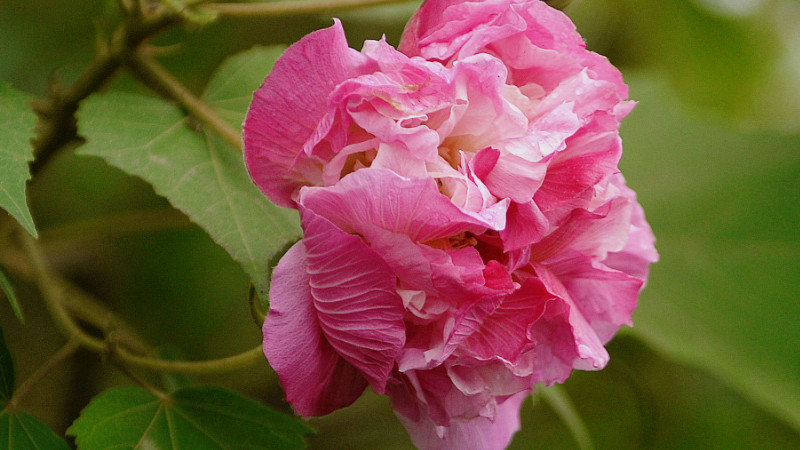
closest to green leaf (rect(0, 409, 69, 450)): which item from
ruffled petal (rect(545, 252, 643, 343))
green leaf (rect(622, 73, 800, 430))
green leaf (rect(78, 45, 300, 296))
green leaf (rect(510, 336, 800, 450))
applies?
green leaf (rect(78, 45, 300, 296))

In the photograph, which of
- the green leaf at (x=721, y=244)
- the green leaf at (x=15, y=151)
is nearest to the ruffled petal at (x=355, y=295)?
the green leaf at (x=15, y=151)

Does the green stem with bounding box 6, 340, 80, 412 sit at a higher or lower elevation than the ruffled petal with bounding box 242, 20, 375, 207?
lower

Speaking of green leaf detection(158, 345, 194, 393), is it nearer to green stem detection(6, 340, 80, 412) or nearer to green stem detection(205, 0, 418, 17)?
green stem detection(6, 340, 80, 412)

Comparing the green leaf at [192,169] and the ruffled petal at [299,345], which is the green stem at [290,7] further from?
the ruffled petal at [299,345]

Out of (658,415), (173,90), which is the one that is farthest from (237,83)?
(658,415)

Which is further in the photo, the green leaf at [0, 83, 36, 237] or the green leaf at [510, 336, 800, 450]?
the green leaf at [510, 336, 800, 450]

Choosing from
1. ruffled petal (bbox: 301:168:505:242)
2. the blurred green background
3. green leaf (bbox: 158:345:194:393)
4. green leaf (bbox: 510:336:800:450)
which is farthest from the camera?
green leaf (bbox: 510:336:800:450)
